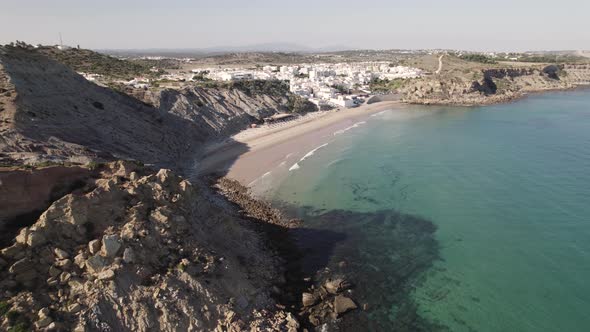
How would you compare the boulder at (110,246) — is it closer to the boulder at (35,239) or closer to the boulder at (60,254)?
the boulder at (60,254)

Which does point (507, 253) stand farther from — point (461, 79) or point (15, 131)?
point (461, 79)

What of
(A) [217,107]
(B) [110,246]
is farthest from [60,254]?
(A) [217,107]

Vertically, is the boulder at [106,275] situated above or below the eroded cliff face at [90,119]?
below

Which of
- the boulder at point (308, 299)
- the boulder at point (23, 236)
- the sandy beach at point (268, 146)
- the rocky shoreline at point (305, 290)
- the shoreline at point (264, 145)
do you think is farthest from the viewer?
the sandy beach at point (268, 146)

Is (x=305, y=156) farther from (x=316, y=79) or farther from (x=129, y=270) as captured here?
(x=316, y=79)

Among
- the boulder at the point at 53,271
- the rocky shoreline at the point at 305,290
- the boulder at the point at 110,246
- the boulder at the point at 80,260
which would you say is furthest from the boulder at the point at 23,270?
the rocky shoreline at the point at 305,290

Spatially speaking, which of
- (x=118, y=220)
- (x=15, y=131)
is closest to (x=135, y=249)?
(x=118, y=220)

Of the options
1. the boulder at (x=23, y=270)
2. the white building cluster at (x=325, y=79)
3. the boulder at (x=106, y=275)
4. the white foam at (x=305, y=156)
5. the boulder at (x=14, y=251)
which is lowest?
the white foam at (x=305, y=156)

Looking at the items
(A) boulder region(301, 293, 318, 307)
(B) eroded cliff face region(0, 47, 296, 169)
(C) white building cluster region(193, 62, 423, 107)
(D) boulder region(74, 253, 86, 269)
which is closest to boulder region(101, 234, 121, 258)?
(D) boulder region(74, 253, 86, 269)
